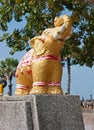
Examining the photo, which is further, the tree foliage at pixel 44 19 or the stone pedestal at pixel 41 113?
the tree foliage at pixel 44 19

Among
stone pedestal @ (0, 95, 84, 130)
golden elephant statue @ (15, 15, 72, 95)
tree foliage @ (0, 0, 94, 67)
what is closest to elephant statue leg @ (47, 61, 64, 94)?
golden elephant statue @ (15, 15, 72, 95)

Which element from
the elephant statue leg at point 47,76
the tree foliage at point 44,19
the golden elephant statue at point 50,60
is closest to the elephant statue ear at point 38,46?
the golden elephant statue at point 50,60

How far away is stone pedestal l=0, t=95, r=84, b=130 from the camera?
546 cm

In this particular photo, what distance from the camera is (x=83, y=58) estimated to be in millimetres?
18188

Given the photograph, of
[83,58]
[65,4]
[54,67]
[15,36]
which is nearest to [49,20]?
[65,4]

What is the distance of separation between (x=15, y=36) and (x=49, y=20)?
212 cm

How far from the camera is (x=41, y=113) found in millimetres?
5469

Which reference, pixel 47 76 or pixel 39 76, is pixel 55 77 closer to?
pixel 47 76

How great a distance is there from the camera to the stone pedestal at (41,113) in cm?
546

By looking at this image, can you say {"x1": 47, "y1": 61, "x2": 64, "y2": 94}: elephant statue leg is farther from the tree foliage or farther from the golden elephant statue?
the tree foliage

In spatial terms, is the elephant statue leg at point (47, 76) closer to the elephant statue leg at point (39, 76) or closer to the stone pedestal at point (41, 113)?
the elephant statue leg at point (39, 76)

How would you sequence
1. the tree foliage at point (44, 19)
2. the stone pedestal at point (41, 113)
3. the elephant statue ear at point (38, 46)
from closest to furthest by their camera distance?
the stone pedestal at point (41, 113), the elephant statue ear at point (38, 46), the tree foliage at point (44, 19)

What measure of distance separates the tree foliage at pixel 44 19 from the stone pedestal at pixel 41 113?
7666 millimetres

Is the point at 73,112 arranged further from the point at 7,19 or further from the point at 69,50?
the point at 69,50
